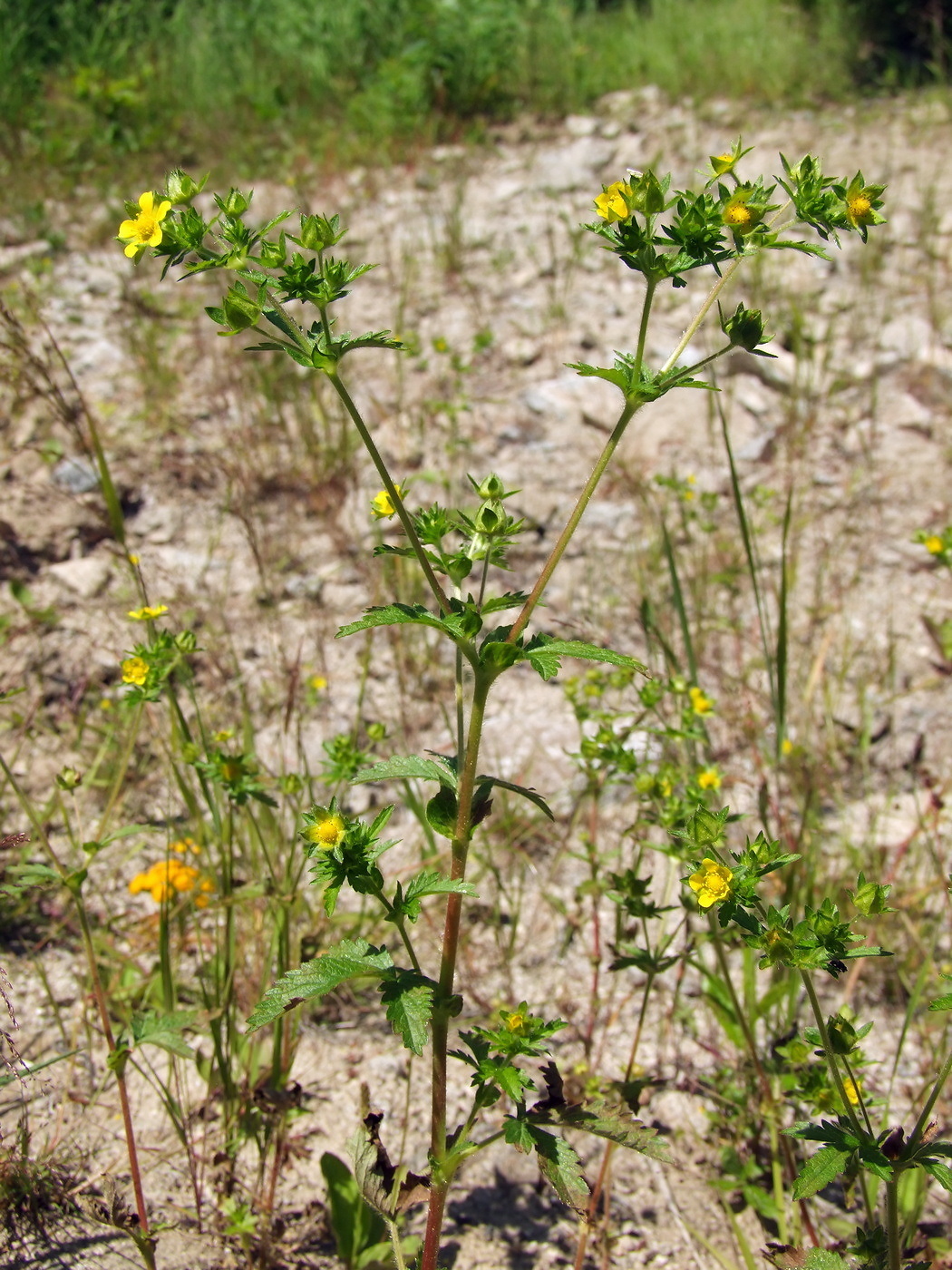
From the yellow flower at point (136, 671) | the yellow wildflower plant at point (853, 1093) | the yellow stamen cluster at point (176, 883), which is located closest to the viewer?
the yellow wildflower plant at point (853, 1093)

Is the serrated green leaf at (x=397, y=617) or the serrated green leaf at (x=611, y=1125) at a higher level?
the serrated green leaf at (x=397, y=617)

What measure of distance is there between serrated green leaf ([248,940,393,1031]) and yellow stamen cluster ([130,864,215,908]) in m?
0.74

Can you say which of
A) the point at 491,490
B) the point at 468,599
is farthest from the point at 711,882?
the point at 491,490

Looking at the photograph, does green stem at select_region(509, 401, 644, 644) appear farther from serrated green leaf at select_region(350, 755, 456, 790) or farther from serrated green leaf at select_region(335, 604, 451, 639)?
serrated green leaf at select_region(350, 755, 456, 790)

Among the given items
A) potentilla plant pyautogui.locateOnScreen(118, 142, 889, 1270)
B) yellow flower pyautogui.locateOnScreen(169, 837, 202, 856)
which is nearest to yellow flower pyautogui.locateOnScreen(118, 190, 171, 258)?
potentilla plant pyautogui.locateOnScreen(118, 142, 889, 1270)

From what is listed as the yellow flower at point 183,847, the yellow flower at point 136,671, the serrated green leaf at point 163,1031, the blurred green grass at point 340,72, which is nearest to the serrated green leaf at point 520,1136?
the serrated green leaf at point 163,1031

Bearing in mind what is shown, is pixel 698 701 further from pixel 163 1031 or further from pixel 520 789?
pixel 163 1031

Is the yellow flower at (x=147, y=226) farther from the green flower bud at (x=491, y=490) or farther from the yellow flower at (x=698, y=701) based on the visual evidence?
the yellow flower at (x=698, y=701)

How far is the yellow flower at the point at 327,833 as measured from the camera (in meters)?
1.27

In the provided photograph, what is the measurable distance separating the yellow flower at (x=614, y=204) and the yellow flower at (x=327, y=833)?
0.85 metres

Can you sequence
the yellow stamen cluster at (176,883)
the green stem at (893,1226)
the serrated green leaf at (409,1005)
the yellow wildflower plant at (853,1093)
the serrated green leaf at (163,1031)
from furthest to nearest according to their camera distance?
the yellow stamen cluster at (176,883), the serrated green leaf at (163,1031), the yellow wildflower plant at (853,1093), the green stem at (893,1226), the serrated green leaf at (409,1005)

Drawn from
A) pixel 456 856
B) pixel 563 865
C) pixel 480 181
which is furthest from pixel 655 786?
pixel 480 181

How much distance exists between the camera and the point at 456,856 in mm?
1314

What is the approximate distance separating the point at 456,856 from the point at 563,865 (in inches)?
47.7
